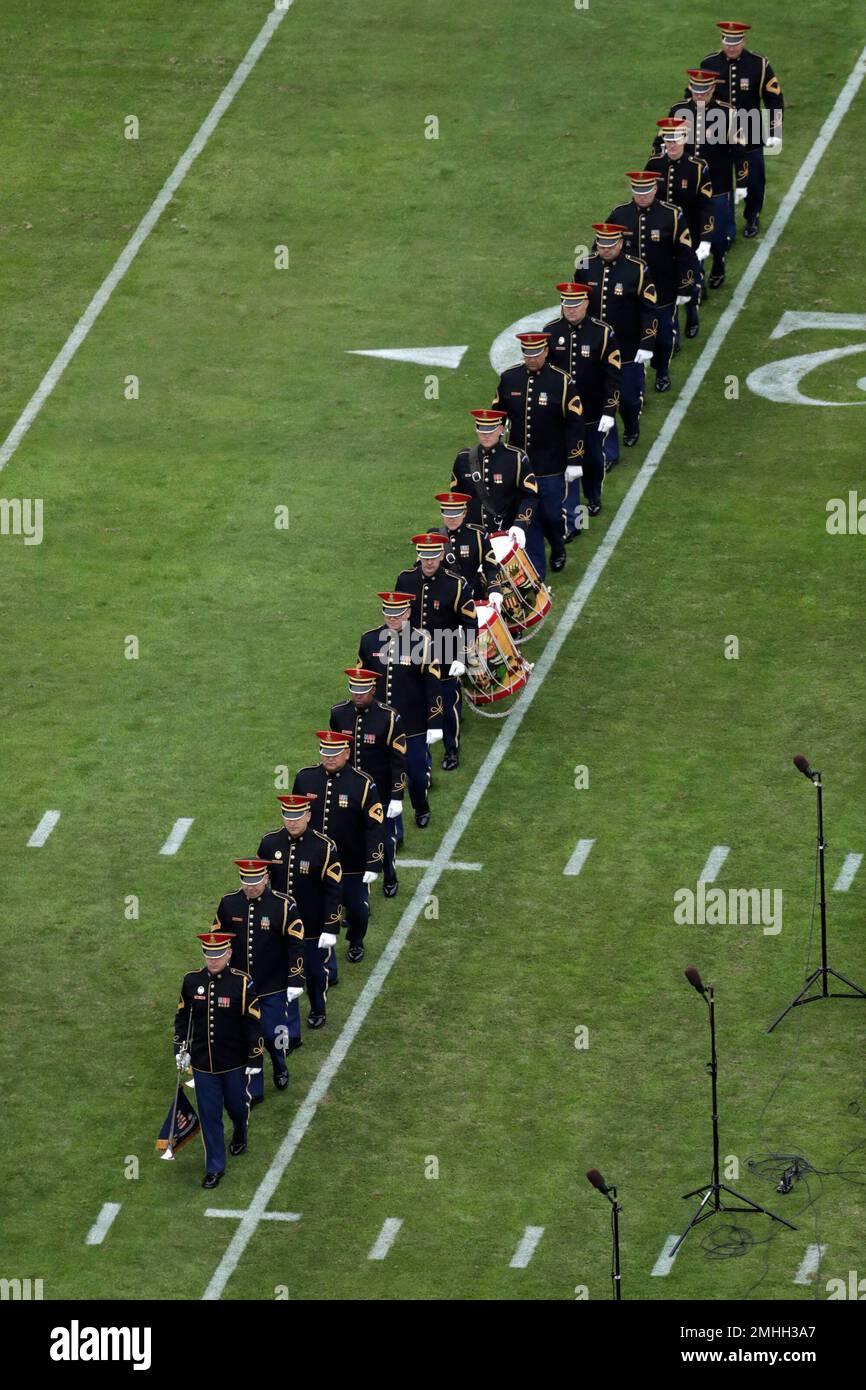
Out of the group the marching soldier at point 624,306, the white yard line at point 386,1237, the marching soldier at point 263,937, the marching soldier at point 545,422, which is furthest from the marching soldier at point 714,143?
the white yard line at point 386,1237

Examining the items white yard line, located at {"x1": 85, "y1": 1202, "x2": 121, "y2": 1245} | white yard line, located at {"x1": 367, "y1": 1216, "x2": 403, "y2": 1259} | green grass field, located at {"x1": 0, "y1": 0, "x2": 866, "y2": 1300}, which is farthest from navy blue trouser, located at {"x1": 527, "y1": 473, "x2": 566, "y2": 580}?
white yard line, located at {"x1": 85, "y1": 1202, "x2": 121, "y2": 1245}

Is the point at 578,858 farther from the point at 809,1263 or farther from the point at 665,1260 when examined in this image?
the point at 809,1263

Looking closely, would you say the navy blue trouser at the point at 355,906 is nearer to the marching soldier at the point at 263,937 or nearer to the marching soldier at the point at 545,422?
the marching soldier at the point at 263,937

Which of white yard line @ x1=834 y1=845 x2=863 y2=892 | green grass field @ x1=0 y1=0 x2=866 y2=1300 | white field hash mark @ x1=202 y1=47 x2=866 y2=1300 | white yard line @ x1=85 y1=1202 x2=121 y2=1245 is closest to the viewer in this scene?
white yard line @ x1=85 y1=1202 x2=121 y2=1245

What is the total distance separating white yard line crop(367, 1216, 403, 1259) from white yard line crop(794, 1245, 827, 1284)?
298cm

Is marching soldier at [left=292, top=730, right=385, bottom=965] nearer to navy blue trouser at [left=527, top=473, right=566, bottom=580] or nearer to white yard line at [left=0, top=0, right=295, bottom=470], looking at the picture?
navy blue trouser at [left=527, top=473, right=566, bottom=580]

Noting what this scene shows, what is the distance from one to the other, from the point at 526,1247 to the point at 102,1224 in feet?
10.4

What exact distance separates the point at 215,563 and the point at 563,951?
706 centimetres

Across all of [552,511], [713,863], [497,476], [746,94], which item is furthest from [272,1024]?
[746,94]

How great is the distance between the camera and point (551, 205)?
4178 cm

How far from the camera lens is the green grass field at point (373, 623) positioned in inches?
1142

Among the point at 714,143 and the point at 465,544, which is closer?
the point at 465,544

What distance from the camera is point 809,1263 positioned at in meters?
27.8

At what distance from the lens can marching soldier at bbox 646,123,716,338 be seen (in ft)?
127
